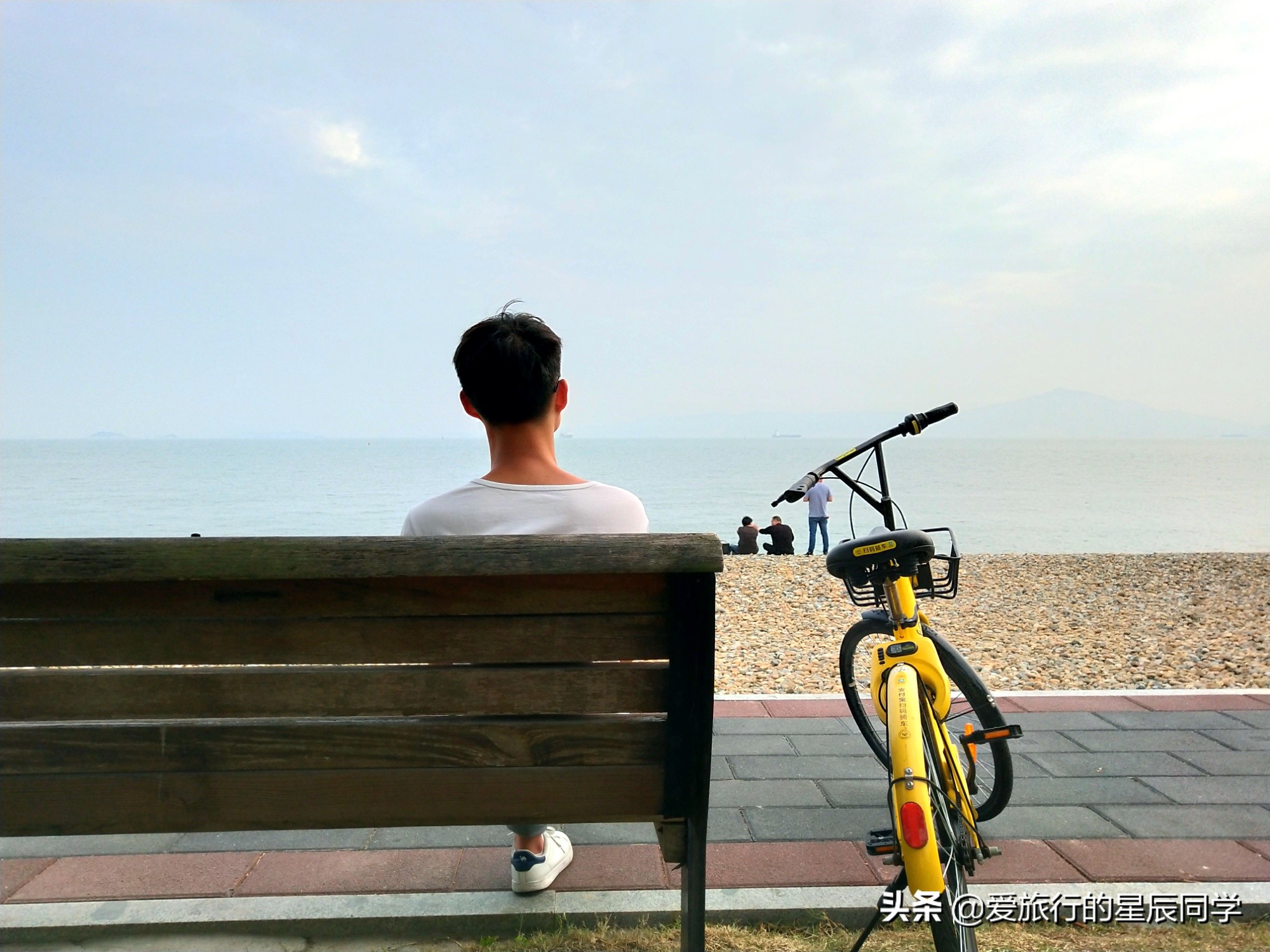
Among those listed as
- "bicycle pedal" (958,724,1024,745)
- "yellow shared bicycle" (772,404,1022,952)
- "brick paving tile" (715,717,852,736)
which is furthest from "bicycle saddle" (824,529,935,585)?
"brick paving tile" (715,717,852,736)

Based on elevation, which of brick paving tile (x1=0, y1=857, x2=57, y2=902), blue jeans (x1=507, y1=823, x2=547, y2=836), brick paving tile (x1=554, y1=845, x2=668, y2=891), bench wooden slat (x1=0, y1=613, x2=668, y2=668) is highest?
bench wooden slat (x1=0, y1=613, x2=668, y2=668)

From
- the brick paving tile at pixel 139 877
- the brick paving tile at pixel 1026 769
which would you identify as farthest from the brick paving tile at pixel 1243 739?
the brick paving tile at pixel 139 877

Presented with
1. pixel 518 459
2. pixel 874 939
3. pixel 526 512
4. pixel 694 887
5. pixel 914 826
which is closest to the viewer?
pixel 694 887

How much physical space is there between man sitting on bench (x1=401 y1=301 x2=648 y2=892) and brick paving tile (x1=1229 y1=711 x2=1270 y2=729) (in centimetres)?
367

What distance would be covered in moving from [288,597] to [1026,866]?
7.94 ft

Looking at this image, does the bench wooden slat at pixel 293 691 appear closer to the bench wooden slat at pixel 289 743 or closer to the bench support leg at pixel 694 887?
the bench wooden slat at pixel 289 743

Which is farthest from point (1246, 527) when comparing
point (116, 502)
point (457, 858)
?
point (116, 502)

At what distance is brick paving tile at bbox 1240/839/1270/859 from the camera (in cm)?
308

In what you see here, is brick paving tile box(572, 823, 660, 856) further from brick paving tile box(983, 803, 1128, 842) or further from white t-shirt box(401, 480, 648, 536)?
white t-shirt box(401, 480, 648, 536)

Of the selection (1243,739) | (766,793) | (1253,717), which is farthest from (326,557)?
(1253,717)

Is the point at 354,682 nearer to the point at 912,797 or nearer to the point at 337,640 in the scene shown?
the point at 337,640

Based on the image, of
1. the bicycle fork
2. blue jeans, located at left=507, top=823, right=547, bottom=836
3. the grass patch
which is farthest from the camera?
blue jeans, located at left=507, top=823, right=547, bottom=836

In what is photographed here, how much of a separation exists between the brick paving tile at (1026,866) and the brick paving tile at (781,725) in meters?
1.32

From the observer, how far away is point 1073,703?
194 inches
